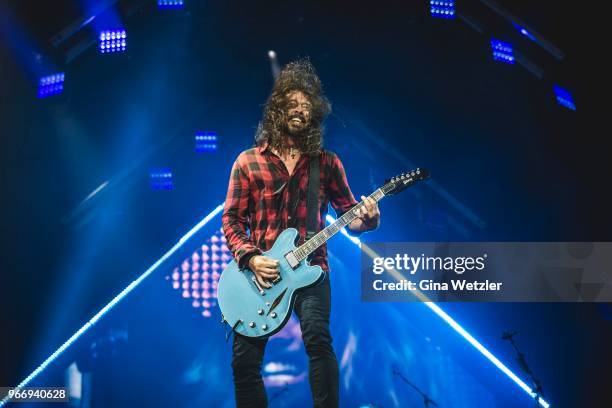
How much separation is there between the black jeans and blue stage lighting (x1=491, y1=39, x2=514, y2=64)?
4.51 metres

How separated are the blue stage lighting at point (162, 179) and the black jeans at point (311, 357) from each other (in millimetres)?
4386

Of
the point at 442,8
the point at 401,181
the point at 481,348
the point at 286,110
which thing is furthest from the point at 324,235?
the point at 442,8

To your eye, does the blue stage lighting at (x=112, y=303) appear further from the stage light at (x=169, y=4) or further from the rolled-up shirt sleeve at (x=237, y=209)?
the rolled-up shirt sleeve at (x=237, y=209)

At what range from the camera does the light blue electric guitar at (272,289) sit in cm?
252

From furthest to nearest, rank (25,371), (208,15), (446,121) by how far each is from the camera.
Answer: (446,121) → (208,15) → (25,371)

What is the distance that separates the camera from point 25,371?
5531mm

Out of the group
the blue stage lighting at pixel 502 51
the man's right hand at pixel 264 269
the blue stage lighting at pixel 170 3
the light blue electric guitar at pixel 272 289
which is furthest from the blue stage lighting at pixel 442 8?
the man's right hand at pixel 264 269

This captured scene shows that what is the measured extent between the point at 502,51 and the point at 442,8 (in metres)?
0.89

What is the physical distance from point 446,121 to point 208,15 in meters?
3.33

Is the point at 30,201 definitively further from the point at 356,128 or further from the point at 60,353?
the point at 356,128

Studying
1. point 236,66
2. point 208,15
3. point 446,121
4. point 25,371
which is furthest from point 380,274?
point 25,371

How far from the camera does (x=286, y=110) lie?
312cm

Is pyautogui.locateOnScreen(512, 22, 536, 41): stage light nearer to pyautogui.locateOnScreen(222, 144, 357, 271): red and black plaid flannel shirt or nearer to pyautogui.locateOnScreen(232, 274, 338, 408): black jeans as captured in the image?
pyautogui.locateOnScreen(222, 144, 357, 271): red and black plaid flannel shirt

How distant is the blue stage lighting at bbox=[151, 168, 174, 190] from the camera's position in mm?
6578
